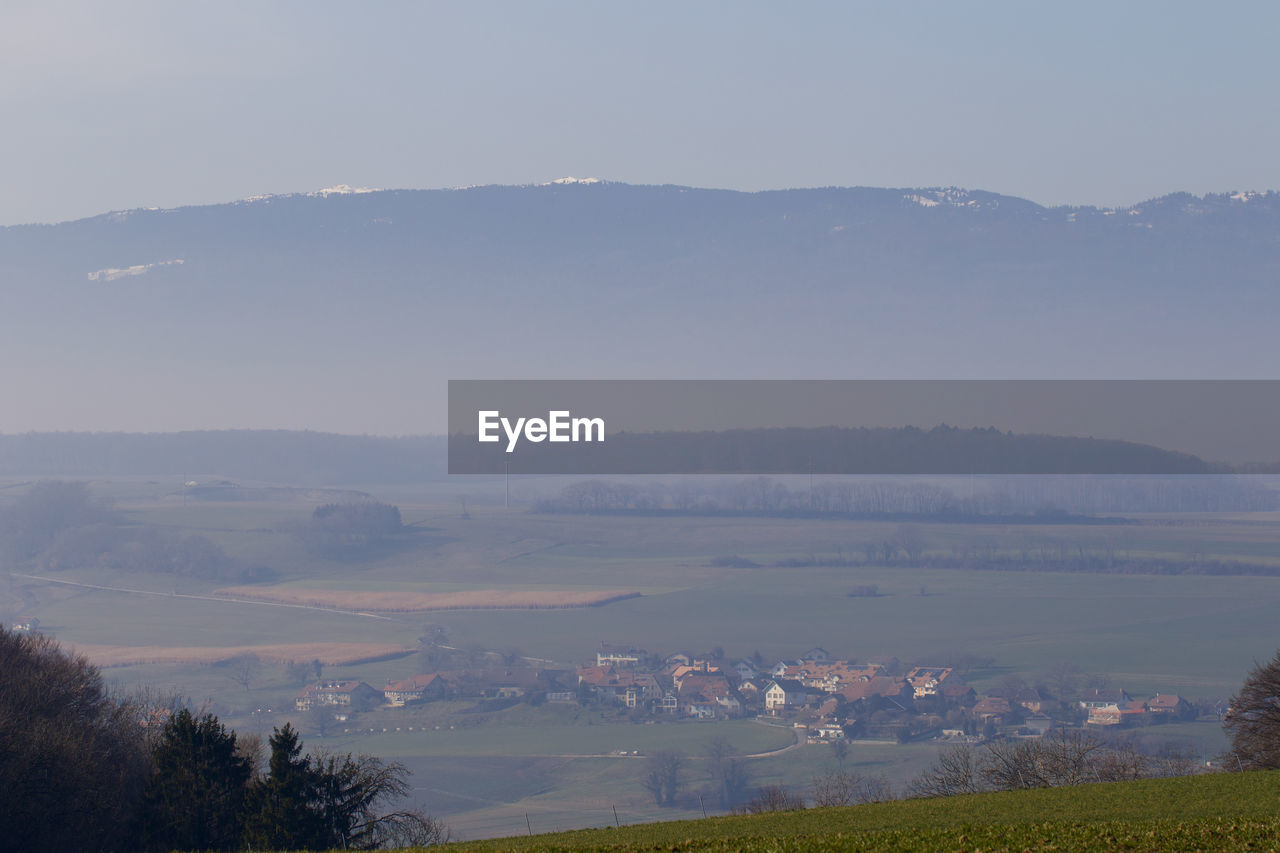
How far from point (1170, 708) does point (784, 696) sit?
171ft

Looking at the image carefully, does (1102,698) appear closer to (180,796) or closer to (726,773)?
(726,773)

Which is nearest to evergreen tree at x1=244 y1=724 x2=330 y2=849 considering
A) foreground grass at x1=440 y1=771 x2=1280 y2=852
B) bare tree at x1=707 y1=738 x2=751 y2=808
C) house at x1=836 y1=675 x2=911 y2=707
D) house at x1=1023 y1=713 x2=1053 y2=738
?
foreground grass at x1=440 y1=771 x2=1280 y2=852

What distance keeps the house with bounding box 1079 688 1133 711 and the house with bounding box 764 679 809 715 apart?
39.0 meters

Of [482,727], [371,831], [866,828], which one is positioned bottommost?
[482,727]

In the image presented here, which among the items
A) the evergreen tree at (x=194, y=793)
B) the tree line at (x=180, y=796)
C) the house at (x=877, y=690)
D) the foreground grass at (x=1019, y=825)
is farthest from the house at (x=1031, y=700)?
the evergreen tree at (x=194, y=793)

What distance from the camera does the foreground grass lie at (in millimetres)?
23125

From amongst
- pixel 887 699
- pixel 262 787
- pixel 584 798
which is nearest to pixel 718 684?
pixel 887 699

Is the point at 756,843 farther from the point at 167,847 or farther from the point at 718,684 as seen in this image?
the point at 718,684

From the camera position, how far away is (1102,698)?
18675 centimetres

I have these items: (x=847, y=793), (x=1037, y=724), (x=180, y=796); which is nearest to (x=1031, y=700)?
(x=1037, y=724)

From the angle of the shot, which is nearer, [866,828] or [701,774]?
[866,828]

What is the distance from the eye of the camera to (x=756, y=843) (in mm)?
24203

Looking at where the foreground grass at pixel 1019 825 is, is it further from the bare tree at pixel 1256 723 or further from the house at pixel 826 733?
the house at pixel 826 733

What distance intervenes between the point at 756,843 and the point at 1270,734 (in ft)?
107
